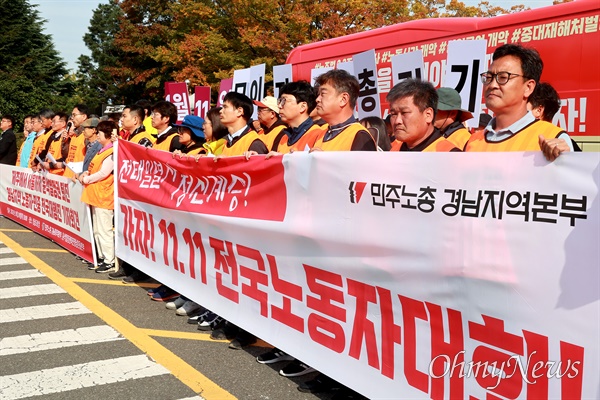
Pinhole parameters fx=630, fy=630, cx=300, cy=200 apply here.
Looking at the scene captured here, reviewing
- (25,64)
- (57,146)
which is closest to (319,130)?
(57,146)

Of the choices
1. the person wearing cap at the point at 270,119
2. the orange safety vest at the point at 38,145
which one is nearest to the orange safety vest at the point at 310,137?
the person wearing cap at the point at 270,119

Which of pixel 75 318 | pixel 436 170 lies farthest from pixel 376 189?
pixel 75 318

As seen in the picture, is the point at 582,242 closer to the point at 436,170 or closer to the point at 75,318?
the point at 436,170

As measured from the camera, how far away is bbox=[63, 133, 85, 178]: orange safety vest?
9047 millimetres

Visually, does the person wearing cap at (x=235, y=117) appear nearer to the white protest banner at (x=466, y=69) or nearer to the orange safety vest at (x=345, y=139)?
the orange safety vest at (x=345, y=139)

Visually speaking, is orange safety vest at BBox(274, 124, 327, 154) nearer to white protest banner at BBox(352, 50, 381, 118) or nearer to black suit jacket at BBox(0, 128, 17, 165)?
white protest banner at BBox(352, 50, 381, 118)

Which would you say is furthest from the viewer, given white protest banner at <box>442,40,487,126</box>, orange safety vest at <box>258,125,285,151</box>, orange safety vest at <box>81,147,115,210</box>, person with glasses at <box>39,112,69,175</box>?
person with glasses at <box>39,112,69,175</box>

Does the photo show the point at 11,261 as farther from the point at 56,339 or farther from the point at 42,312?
the point at 56,339

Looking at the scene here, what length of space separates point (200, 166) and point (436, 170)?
8.76ft

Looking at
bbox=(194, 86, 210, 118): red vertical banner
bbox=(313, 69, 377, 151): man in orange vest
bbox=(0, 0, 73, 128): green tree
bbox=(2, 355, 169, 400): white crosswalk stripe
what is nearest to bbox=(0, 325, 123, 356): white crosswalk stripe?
bbox=(2, 355, 169, 400): white crosswalk stripe

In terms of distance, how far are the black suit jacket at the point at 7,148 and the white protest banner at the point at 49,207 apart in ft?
4.14

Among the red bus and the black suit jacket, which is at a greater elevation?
the red bus

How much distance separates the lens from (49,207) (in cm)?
911

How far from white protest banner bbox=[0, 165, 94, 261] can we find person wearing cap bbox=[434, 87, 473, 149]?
446 cm
